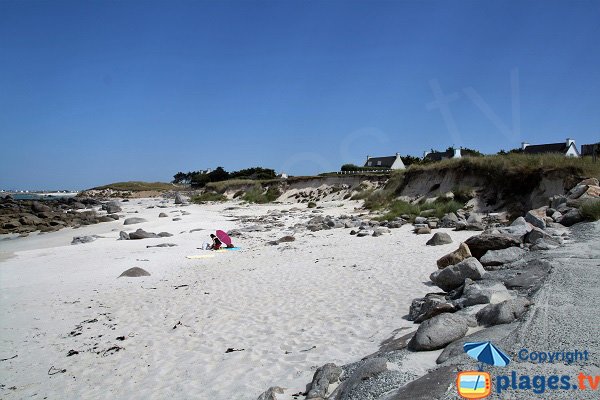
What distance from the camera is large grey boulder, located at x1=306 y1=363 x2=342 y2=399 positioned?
148 inches

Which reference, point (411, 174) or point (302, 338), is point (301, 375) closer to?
point (302, 338)

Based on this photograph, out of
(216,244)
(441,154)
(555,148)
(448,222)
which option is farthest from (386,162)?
(216,244)

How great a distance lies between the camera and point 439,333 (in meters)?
3.90

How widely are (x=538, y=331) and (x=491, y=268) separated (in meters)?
3.85

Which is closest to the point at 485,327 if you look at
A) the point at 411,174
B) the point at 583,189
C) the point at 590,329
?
the point at 590,329

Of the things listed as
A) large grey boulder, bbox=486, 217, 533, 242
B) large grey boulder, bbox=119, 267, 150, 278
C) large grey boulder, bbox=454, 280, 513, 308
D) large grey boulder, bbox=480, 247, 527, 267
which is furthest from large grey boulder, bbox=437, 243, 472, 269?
large grey boulder, bbox=119, 267, 150, 278

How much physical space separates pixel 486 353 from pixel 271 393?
204cm

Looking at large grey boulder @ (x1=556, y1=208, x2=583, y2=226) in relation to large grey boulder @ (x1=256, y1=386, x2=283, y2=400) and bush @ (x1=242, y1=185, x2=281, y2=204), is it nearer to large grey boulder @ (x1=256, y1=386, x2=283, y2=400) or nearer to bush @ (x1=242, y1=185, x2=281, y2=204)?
large grey boulder @ (x1=256, y1=386, x2=283, y2=400)

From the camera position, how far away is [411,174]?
2666 centimetres

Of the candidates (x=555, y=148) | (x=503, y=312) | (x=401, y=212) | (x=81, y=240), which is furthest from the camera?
(x=555, y=148)

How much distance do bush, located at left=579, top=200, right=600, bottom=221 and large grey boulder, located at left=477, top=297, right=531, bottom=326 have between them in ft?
23.2

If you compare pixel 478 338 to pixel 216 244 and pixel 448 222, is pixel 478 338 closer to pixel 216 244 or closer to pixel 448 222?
pixel 216 244

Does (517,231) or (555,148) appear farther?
(555,148)

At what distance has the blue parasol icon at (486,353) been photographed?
119 inches
